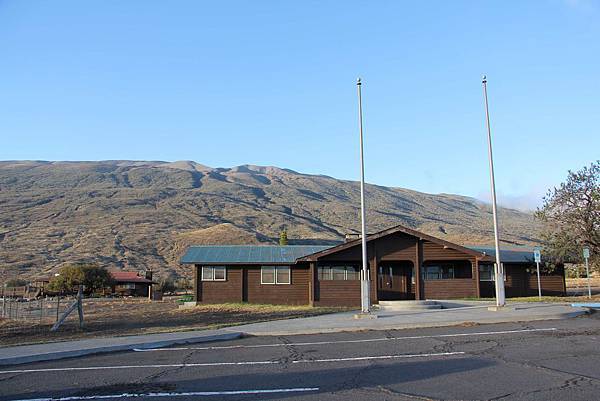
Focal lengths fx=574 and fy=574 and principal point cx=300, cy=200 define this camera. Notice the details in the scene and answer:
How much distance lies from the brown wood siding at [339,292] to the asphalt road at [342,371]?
56.7 feet

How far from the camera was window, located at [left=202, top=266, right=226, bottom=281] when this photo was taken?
33.5 metres

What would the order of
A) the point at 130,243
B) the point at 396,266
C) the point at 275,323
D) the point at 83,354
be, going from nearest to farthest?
1. the point at 83,354
2. the point at 275,323
3. the point at 396,266
4. the point at 130,243

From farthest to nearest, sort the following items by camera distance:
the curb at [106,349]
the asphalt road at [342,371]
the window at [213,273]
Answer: the window at [213,273]
the curb at [106,349]
the asphalt road at [342,371]

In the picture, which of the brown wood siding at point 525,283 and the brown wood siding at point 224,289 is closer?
the brown wood siding at point 224,289

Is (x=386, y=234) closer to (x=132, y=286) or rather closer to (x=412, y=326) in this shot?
(x=412, y=326)

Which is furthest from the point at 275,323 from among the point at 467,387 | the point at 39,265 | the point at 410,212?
the point at 410,212

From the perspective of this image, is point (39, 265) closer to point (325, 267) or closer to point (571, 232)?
point (325, 267)

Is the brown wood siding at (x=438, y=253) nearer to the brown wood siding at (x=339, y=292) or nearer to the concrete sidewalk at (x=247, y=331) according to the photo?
the brown wood siding at (x=339, y=292)

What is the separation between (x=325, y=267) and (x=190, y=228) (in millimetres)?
69560

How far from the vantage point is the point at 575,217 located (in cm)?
3170

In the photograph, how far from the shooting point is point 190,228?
99.2 meters

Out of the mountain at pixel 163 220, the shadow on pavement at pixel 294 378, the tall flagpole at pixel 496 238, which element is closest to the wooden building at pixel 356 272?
the tall flagpole at pixel 496 238

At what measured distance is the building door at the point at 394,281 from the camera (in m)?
33.3

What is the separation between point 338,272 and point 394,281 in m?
3.75
